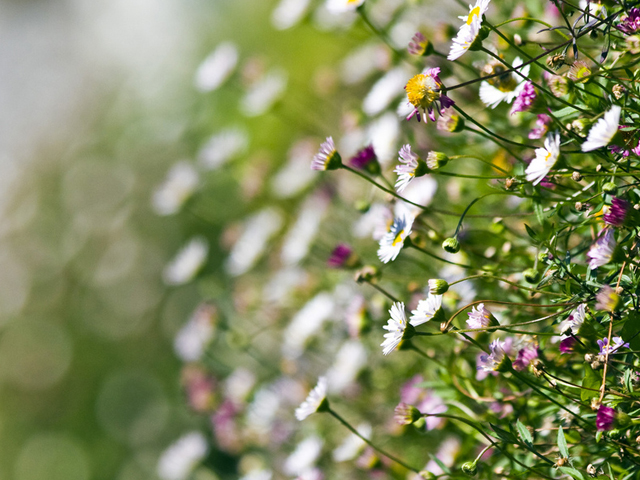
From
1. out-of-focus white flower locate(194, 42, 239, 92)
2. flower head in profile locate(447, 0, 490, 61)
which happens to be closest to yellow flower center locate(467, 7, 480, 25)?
flower head in profile locate(447, 0, 490, 61)

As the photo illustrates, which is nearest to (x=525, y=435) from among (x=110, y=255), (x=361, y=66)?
(x=361, y=66)

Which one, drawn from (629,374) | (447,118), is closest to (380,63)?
(447,118)

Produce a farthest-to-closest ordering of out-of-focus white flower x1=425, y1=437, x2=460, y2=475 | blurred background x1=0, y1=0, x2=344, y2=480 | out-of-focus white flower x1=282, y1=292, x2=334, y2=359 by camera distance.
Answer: blurred background x1=0, y1=0, x2=344, y2=480 < out-of-focus white flower x1=282, y1=292, x2=334, y2=359 < out-of-focus white flower x1=425, y1=437, x2=460, y2=475

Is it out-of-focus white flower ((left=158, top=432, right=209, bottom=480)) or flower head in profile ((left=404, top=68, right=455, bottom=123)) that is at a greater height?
flower head in profile ((left=404, top=68, right=455, bottom=123))

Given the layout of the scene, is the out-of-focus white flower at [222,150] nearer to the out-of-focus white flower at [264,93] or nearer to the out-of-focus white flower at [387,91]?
the out-of-focus white flower at [264,93]

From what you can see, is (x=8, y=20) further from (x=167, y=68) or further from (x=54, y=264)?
(x=54, y=264)

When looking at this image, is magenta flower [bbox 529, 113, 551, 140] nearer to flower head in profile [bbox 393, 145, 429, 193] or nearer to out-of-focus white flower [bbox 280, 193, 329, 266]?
flower head in profile [bbox 393, 145, 429, 193]
